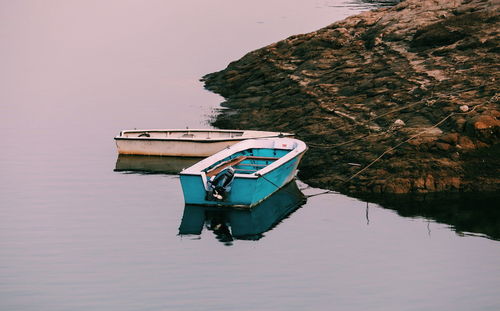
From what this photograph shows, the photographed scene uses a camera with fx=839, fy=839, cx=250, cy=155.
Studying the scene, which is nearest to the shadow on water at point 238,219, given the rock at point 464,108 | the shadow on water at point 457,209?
the shadow on water at point 457,209

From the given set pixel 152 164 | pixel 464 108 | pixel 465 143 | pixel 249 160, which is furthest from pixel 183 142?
pixel 464 108

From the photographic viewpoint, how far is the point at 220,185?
27156 mm

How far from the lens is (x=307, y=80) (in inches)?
1826

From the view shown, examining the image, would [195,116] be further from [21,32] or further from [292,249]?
[21,32]

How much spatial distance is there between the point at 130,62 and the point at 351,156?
4003 centimetres

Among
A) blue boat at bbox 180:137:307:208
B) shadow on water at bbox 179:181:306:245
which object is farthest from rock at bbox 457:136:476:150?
shadow on water at bbox 179:181:306:245

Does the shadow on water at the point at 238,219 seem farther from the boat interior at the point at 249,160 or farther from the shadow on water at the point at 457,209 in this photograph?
the shadow on water at the point at 457,209

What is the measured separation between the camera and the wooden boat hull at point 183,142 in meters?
35.3

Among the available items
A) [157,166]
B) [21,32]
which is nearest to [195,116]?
[157,166]

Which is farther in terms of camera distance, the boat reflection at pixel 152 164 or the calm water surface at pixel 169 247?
the boat reflection at pixel 152 164

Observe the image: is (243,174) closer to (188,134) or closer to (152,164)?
(152,164)

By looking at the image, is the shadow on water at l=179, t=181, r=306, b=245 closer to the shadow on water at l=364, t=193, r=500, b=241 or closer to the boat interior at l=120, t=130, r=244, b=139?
the shadow on water at l=364, t=193, r=500, b=241

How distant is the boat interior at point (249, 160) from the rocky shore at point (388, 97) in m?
1.49

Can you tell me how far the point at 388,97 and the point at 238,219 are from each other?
14898mm
